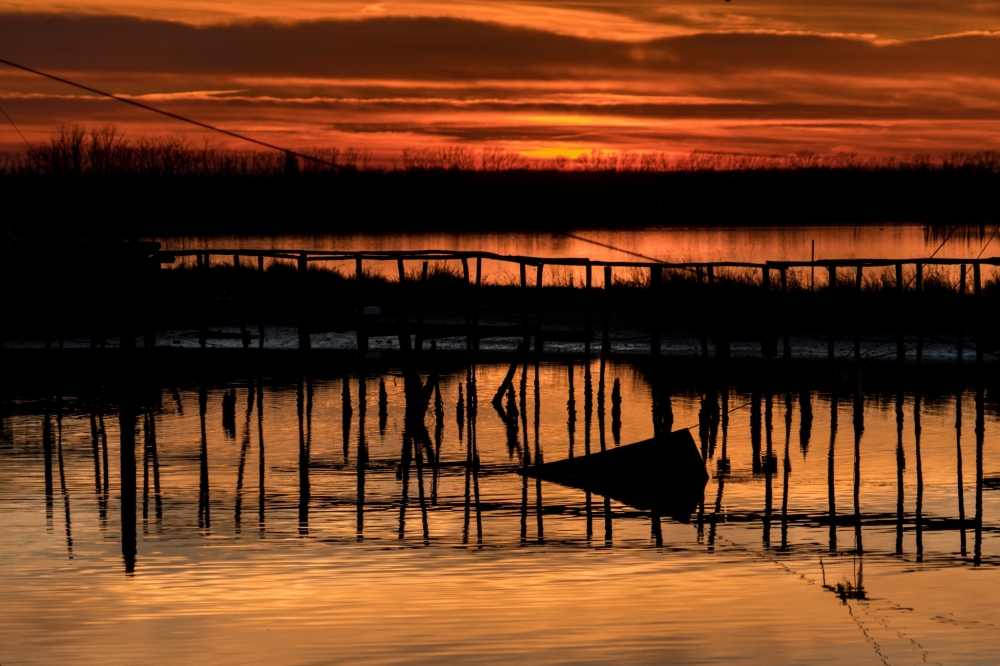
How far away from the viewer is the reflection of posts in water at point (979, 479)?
13.2 meters

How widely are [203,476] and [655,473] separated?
5.48m

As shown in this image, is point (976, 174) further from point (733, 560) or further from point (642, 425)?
point (733, 560)

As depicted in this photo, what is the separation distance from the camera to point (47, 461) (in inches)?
703

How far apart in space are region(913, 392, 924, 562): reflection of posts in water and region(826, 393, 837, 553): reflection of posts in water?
797mm

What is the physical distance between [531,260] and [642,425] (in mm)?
4111

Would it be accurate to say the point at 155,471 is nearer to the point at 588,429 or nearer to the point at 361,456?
the point at 361,456

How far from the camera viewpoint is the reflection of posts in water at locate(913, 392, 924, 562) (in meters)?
13.6

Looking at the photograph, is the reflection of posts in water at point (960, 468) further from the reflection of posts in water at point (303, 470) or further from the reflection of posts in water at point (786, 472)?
the reflection of posts in water at point (303, 470)

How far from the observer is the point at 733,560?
13000 millimetres

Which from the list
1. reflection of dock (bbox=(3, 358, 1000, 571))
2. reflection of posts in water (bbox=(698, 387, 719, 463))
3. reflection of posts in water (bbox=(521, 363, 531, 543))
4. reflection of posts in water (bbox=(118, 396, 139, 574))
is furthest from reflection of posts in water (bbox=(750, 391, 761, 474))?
reflection of posts in water (bbox=(118, 396, 139, 574))

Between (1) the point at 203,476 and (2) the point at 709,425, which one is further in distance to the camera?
(2) the point at 709,425

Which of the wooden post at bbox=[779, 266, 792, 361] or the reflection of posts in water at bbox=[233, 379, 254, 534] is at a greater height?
the wooden post at bbox=[779, 266, 792, 361]

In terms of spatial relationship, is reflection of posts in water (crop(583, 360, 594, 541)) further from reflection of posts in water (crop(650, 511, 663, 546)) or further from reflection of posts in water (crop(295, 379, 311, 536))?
reflection of posts in water (crop(295, 379, 311, 536))

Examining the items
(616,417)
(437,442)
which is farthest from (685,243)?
(437,442)
